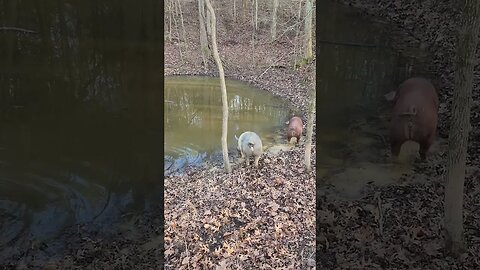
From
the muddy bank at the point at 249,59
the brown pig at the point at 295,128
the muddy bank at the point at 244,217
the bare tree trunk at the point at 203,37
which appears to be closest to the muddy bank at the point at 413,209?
the muddy bank at the point at 244,217

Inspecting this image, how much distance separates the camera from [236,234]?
8.45 ft

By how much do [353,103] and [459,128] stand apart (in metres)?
0.56

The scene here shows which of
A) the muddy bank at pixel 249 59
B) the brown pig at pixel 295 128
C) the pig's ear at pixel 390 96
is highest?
the muddy bank at pixel 249 59

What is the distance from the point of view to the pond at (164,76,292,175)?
266cm

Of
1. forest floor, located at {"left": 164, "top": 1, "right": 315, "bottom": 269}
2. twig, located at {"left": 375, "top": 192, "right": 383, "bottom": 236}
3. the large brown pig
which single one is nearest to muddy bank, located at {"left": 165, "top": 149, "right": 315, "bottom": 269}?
forest floor, located at {"left": 164, "top": 1, "right": 315, "bottom": 269}

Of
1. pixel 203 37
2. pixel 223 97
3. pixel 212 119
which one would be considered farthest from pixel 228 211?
pixel 203 37

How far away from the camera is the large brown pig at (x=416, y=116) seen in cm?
269

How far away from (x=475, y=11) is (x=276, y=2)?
1.01 meters

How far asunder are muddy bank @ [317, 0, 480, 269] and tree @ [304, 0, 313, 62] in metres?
0.19

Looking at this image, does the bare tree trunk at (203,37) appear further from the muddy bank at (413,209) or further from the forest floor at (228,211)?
the muddy bank at (413,209)

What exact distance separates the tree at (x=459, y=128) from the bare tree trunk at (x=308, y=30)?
2.52 ft
